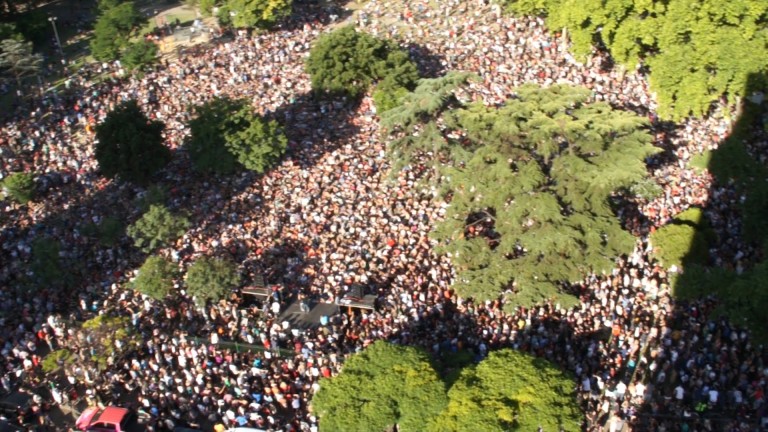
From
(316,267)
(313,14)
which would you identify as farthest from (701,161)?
(313,14)

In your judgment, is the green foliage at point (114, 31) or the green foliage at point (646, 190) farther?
the green foliage at point (114, 31)

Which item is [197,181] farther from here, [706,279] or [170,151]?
[706,279]

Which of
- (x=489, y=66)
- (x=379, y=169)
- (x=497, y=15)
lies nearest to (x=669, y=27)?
(x=489, y=66)

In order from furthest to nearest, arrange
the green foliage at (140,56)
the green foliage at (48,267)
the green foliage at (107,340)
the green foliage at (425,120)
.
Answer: the green foliage at (140,56) < the green foliage at (425,120) < the green foliage at (48,267) < the green foliage at (107,340)

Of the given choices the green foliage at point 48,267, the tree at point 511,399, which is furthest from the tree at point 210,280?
the tree at point 511,399

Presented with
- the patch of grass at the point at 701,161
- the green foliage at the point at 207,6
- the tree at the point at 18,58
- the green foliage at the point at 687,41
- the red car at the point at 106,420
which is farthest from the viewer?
the green foliage at the point at 207,6

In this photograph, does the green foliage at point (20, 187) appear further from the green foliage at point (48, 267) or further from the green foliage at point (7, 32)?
the green foliage at point (7, 32)
